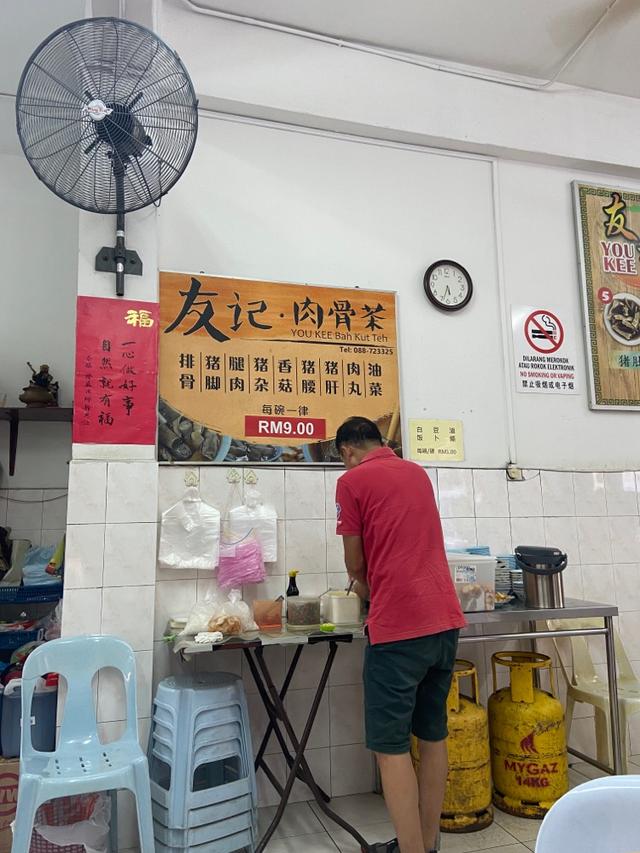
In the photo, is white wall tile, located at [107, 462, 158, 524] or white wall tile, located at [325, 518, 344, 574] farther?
white wall tile, located at [325, 518, 344, 574]

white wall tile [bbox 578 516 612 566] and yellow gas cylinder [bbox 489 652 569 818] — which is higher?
white wall tile [bbox 578 516 612 566]

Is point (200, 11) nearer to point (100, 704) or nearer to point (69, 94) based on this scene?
point (69, 94)

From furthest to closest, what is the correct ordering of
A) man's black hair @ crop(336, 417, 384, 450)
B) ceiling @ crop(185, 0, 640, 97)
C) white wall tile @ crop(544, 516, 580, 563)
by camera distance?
white wall tile @ crop(544, 516, 580, 563) → ceiling @ crop(185, 0, 640, 97) → man's black hair @ crop(336, 417, 384, 450)

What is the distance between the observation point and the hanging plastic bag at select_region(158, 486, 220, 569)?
8.54 ft

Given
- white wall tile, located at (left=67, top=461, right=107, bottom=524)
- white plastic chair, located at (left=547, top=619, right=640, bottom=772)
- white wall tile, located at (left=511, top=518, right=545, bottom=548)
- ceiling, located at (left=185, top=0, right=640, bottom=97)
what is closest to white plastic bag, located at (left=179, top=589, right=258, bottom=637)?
white wall tile, located at (left=67, top=461, right=107, bottom=524)

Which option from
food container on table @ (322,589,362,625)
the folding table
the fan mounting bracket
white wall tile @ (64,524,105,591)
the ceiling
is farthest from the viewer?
the ceiling

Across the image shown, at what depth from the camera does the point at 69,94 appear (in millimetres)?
2162

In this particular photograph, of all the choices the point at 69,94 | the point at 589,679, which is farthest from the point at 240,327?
the point at 589,679

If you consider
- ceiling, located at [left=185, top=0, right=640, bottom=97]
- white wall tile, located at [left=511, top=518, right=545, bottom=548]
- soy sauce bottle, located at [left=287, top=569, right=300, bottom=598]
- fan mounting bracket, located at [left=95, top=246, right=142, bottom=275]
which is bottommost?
soy sauce bottle, located at [left=287, top=569, right=300, bottom=598]

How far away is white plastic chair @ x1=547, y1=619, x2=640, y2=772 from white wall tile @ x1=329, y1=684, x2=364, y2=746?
40.6 inches

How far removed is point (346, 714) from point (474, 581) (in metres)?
0.89

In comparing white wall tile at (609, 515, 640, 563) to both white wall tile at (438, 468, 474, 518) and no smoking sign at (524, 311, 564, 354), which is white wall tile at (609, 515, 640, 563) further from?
no smoking sign at (524, 311, 564, 354)

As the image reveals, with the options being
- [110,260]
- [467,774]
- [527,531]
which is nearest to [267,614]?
[467,774]

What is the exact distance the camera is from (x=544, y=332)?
11.2 feet
